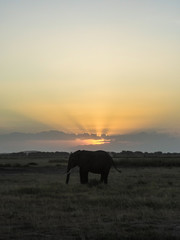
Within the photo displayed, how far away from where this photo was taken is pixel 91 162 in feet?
78.6

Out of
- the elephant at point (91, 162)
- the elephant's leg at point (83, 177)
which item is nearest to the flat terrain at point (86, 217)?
the elephant's leg at point (83, 177)

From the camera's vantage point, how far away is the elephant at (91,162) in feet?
77.6

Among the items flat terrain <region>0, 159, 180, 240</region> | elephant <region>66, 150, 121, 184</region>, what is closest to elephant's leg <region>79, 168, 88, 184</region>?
elephant <region>66, 150, 121, 184</region>

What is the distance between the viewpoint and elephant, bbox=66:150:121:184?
23641 mm

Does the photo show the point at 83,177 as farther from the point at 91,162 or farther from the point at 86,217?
the point at 86,217

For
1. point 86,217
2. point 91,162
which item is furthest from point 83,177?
point 86,217

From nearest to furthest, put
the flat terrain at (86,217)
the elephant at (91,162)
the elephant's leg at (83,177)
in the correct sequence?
the flat terrain at (86,217) → the elephant's leg at (83,177) → the elephant at (91,162)

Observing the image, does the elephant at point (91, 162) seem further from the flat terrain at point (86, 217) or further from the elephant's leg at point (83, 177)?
the flat terrain at point (86, 217)

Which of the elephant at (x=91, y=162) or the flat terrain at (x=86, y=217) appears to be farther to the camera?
the elephant at (x=91, y=162)

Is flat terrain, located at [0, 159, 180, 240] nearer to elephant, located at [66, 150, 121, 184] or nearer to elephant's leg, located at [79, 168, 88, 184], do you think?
elephant's leg, located at [79, 168, 88, 184]

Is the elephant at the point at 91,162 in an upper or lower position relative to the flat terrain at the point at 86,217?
upper

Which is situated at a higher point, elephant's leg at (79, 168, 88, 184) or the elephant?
the elephant

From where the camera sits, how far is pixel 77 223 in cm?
1062

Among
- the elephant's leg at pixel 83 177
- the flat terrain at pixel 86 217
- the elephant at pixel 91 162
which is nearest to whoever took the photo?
the flat terrain at pixel 86 217
